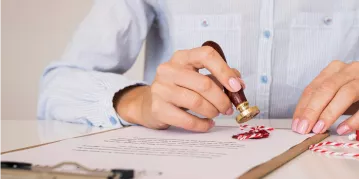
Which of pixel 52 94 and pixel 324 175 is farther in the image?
pixel 52 94

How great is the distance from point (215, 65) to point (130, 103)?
24 centimetres

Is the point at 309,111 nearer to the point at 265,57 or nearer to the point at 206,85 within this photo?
the point at 206,85

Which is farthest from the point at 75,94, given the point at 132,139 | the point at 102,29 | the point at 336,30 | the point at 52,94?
the point at 336,30

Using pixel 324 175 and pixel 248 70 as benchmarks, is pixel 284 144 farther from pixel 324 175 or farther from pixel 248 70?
pixel 248 70

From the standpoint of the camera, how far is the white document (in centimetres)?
45

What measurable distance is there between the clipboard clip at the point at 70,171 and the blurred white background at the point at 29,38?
1672 mm

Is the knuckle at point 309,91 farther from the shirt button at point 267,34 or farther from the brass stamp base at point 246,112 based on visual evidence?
the shirt button at point 267,34

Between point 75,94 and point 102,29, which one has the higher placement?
point 102,29

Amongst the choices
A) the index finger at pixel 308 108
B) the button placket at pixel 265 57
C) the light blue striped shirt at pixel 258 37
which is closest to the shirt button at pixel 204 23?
the light blue striped shirt at pixel 258 37

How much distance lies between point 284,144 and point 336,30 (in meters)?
0.62

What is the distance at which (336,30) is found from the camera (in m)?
1.14

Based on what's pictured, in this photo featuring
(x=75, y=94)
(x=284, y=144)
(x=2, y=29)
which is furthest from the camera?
(x=2, y=29)

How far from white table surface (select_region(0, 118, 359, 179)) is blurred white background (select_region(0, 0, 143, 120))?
122cm

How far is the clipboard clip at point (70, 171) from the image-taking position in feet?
1.27
